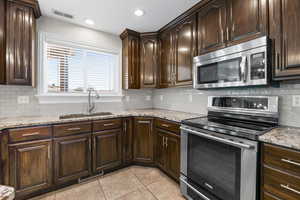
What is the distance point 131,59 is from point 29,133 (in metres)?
2.05

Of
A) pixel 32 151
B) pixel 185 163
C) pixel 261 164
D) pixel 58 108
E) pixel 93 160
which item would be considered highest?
pixel 58 108

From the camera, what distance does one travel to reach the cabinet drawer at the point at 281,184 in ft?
3.06

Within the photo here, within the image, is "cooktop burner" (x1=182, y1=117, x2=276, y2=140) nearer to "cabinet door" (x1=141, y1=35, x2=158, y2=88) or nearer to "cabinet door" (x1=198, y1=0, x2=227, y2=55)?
"cabinet door" (x1=198, y1=0, x2=227, y2=55)

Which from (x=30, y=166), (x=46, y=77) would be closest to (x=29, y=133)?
(x=30, y=166)

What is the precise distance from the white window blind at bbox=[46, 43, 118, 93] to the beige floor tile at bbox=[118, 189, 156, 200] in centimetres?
197

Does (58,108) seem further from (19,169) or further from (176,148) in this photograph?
(176,148)

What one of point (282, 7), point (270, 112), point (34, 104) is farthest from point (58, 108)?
point (282, 7)

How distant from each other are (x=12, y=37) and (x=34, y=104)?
0.99 metres

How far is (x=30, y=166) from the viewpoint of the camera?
172cm

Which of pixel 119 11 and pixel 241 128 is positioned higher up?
pixel 119 11

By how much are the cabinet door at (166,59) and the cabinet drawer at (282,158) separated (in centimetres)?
173

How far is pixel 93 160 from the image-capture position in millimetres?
2162

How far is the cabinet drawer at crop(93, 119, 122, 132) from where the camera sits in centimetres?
217

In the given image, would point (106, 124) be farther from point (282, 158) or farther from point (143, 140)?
point (282, 158)
